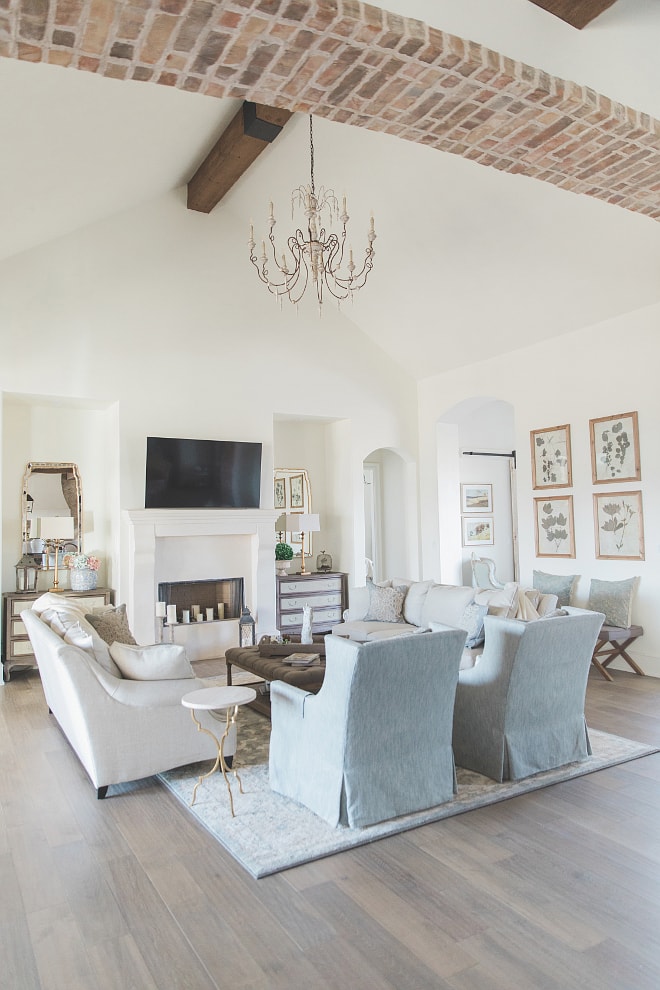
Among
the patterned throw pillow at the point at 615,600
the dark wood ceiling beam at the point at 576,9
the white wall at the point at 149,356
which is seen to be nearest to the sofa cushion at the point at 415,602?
the patterned throw pillow at the point at 615,600

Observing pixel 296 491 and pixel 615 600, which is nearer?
→ pixel 615 600

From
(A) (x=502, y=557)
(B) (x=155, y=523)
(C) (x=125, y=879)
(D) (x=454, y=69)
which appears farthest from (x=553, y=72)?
(A) (x=502, y=557)

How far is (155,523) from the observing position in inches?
277

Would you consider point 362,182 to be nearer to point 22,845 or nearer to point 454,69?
point 454,69

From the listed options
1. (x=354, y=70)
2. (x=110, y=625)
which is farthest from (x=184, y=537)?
(x=354, y=70)

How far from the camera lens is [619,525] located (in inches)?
258

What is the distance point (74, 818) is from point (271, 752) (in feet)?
3.37

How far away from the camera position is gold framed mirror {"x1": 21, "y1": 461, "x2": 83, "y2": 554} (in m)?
7.03

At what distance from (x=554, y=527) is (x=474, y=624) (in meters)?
2.53

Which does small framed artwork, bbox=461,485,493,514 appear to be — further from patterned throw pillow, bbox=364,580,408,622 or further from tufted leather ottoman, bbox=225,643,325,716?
tufted leather ottoman, bbox=225,643,325,716

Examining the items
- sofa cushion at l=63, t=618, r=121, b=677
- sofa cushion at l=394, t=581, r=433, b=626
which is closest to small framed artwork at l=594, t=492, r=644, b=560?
sofa cushion at l=394, t=581, r=433, b=626

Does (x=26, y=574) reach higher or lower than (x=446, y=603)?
higher

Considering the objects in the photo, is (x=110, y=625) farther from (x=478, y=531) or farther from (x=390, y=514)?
(x=478, y=531)

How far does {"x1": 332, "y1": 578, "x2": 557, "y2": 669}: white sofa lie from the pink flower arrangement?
265cm
